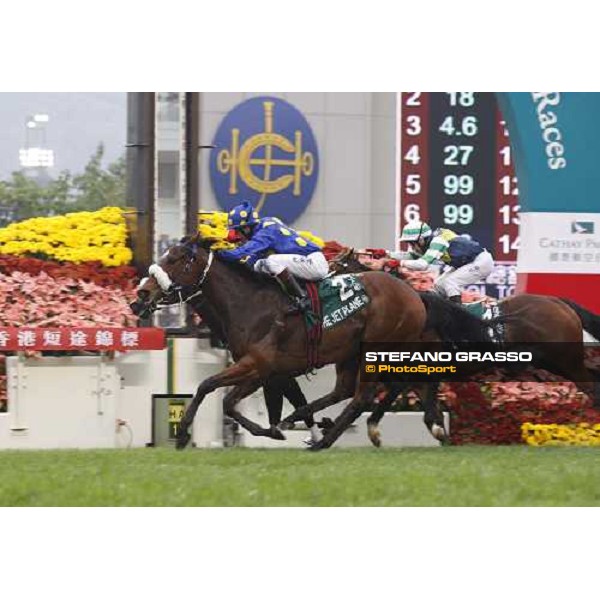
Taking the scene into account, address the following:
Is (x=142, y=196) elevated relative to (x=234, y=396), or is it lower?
elevated

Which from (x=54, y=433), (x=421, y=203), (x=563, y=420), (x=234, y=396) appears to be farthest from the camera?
(x=421, y=203)

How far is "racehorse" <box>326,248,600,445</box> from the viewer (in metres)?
12.8

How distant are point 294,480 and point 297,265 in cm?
333

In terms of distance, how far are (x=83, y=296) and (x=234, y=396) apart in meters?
2.62

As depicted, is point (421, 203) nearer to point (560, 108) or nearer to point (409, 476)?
point (560, 108)

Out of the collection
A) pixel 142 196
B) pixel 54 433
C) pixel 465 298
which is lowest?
pixel 54 433

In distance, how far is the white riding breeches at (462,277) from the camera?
13.5 metres

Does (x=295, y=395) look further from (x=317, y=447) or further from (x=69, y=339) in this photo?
(x=69, y=339)

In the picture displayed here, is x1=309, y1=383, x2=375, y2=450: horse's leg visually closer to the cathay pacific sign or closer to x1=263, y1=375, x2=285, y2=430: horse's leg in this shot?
x1=263, y1=375, x2=285, y2=430: horse's leg

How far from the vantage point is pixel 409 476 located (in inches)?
364

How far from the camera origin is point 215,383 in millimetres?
11578

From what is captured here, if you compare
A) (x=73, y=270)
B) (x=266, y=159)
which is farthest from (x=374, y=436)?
(x=266, y=159)

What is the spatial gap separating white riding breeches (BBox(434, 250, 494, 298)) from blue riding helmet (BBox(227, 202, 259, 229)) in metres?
2.17

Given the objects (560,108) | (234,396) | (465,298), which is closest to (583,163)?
(560,108)
